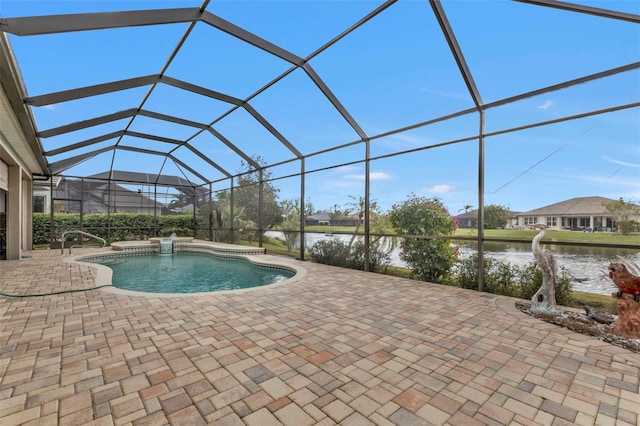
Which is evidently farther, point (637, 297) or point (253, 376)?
point (637, 297)

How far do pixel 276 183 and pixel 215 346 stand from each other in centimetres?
819

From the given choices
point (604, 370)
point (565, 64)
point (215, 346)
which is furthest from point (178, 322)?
point (565, 64)

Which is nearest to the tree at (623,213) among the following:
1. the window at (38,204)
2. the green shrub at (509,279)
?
the green shrub at (509,279)

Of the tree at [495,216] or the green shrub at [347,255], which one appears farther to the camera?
the green shrub at [347,255]

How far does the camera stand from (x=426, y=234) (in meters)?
6.64

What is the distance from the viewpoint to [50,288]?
16.9 ft

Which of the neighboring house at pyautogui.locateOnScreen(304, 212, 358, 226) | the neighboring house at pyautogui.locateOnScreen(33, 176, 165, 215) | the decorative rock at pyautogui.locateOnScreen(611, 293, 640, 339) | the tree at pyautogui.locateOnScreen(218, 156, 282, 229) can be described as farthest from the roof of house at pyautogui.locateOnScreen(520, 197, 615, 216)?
the neighboring house at pyautogui.locateOnScreen(33, 176, 165, 215)

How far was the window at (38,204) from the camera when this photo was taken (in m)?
12.7

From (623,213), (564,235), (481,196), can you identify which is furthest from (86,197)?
(623,213)

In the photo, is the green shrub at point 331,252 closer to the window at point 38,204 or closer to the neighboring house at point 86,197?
the neighboring house at point 86,197

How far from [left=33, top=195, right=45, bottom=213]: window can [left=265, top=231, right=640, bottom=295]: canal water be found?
54.0 feet

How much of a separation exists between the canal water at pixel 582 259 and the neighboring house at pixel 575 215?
1.16 ft

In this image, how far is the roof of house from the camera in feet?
15.0

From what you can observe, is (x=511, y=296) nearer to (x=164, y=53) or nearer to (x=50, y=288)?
(x=164, y=53)
